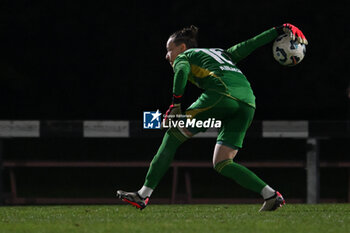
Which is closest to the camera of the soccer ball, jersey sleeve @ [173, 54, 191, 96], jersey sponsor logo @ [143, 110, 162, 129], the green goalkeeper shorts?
jersey sleeve @ [173, 54, 191, 96]

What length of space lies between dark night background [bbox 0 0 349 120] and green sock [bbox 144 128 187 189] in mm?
10167

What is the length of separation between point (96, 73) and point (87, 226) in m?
12.1

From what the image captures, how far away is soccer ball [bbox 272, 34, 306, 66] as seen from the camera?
758cm

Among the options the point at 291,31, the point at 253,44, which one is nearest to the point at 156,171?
the point at 253,44

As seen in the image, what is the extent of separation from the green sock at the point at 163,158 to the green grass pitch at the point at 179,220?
0.31 meters

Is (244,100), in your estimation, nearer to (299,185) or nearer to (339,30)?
(299,185)

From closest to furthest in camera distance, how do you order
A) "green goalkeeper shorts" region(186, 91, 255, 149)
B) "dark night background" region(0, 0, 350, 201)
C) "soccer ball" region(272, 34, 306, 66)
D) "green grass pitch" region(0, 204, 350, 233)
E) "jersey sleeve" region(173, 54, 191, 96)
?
"green grass pitch" region(0, 204, 350, 233), "jersey sleeve" region(173, 54, 191, 96), "green goalkeeper shorts" region(186, 91, 255, 149), "soccer ball" region(272, 34, 306, 66), "dark night background" region(0, 0, 350, 201)

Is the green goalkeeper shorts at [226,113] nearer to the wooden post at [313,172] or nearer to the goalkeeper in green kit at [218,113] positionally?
the goalkeeper in green kit at [218,113]

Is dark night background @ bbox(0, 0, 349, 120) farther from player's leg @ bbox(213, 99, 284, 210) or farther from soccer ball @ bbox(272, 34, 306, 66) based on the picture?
player's leg @ bbox(213, 99, 284, 210)

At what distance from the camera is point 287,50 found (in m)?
7.59

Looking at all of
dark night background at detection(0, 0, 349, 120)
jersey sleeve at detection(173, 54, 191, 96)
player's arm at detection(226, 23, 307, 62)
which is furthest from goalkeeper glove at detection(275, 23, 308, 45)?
dark night background at detection(0, 0, 349, 120)

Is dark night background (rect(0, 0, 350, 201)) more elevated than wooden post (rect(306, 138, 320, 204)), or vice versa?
dark night background (rect(0, 0, 350, 201))

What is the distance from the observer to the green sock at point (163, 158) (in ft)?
24.0

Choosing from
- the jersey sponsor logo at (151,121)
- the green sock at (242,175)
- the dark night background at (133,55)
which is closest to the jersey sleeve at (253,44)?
the green sock at (242,175)
